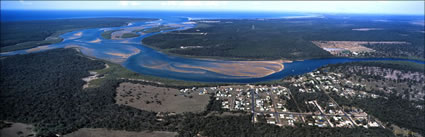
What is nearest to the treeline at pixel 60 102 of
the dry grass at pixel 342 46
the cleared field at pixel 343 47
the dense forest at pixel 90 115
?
the dense forest at pixel 90 115

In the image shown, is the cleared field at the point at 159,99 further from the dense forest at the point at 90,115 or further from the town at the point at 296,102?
the town at the point at 296,102

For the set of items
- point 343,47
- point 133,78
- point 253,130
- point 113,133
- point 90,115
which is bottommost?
point 113,133

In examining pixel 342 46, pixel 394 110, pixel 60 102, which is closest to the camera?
pixel 394 110

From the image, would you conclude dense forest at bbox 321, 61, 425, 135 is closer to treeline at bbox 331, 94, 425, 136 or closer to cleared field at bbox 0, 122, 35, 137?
treeline at bbox 331, 94, 425, 136

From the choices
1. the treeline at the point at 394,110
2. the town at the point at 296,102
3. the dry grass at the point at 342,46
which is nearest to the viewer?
the treeline at the point at 394,110

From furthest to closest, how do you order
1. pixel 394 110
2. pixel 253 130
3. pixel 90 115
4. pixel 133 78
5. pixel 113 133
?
pixel 133 78, pixel 394 110, pixel 90 115, pixel 113 133, pixel 253 130

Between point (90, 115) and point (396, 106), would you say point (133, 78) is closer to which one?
point (90, 115)

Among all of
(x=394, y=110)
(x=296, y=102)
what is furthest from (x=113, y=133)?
(x=394, y=110)
